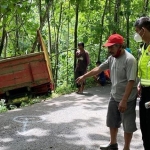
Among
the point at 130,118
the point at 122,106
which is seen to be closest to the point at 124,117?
the point at 130,118

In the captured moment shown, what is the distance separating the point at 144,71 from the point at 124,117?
816mm

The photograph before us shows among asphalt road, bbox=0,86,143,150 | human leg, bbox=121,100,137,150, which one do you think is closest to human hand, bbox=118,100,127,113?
human leg, bbox=121,100,137,150

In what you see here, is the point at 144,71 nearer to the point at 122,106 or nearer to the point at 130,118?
the point at 122,106

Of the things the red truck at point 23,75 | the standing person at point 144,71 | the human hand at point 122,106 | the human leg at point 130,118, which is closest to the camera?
the standing person at point 144,71

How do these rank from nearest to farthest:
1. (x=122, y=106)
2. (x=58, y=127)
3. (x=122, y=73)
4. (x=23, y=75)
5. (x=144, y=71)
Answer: (x=144, y=71) < (x=122, y=106) < (x=122, y=73) < (x=58, y=127) < (x=23, y=75)

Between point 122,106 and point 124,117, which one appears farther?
point 124,117

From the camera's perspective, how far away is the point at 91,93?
10523 mm

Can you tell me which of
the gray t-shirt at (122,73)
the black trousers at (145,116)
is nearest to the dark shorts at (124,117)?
the gray t-shirt at (122,73)

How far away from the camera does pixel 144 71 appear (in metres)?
3.80

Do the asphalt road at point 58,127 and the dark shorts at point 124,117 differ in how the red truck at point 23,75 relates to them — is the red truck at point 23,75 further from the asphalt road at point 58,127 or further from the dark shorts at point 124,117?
the dark shorts at point 124,117

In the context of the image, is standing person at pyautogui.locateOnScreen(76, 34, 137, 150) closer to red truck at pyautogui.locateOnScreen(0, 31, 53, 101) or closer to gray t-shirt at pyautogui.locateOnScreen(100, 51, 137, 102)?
gray t-shirt at pyautogui.locateOnScreen(100, 51, 137, 102)

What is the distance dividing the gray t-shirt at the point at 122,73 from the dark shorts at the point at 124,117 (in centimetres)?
11

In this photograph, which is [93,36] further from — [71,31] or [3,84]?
[71,31]

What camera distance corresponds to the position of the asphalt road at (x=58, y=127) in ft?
17.2
